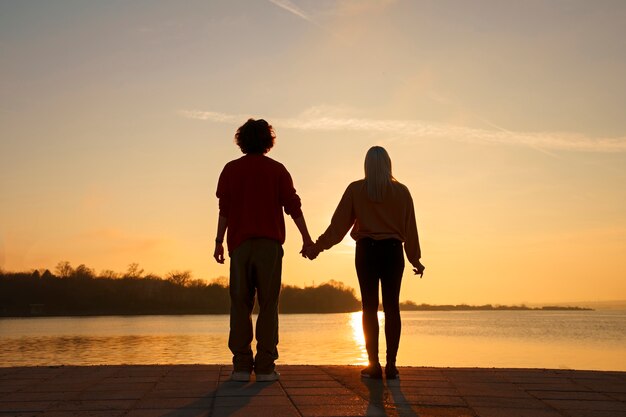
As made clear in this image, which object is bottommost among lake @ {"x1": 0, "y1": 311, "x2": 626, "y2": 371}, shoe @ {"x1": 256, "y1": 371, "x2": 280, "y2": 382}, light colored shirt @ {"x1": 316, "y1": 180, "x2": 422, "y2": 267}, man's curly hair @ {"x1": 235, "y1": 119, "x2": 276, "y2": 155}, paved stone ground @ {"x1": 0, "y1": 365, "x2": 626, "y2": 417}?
lake @ {"x1": 0, "y1": 311, "x2": 626, "y2": 371}

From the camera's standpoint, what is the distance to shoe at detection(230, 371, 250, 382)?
6246 mm

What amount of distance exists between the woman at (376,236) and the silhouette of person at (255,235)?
480 mm

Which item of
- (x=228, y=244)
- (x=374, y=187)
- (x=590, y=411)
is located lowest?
(x=590, y=411)

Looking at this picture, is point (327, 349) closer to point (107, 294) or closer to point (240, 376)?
point (240, 376)

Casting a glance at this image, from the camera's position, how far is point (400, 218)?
22.1 ft

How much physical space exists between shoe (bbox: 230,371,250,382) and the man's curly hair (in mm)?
1918

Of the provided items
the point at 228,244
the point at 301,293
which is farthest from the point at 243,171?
the point at 301,293

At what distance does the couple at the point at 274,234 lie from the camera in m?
6.46

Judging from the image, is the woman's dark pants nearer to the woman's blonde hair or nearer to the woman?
the woman

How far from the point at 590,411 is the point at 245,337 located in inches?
110

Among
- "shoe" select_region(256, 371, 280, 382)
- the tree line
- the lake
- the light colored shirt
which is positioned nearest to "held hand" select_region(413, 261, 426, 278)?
the light colored shirt

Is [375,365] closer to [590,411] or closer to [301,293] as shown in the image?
[590,411]

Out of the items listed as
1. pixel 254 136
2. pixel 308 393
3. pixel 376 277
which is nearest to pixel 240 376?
pixel 308 393

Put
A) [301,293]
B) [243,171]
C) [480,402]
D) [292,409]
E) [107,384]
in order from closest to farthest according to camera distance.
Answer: [292,409], [480,402], [107,384], [243,171], [301,293]
